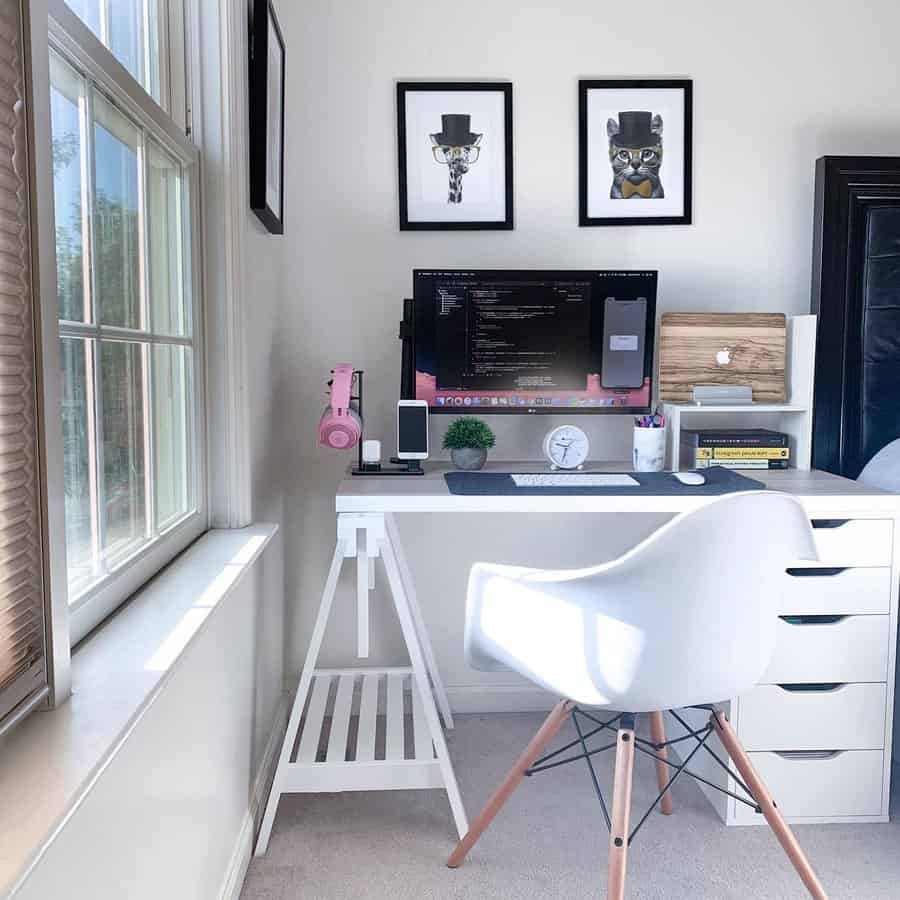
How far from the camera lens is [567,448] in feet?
8.10

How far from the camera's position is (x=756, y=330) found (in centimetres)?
257

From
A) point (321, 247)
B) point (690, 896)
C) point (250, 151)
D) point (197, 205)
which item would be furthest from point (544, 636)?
point (321, 247)

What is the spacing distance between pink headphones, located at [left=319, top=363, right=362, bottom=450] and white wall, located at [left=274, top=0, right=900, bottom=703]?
1.12 feet

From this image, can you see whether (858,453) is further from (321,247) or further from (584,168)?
(321,247)

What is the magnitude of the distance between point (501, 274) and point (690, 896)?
159cm

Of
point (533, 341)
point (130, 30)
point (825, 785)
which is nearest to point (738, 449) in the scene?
point (533, 341)

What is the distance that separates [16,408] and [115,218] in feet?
2.00

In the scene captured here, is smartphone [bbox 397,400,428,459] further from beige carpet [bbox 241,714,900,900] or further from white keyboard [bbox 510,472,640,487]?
beige carpet [bbox 241,714,900,900]

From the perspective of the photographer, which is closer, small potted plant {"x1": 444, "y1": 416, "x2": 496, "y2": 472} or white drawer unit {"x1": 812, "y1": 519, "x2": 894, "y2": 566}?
white drawer unit {"x1": 812, "y1": 519, "x2": 894, "y2": 566}

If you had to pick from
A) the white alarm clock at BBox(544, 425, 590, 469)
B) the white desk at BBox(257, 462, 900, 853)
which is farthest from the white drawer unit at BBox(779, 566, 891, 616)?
the white alarm clock at BBox(544, 425, 590, 469)

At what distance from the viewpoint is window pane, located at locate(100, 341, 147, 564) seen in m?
1.35

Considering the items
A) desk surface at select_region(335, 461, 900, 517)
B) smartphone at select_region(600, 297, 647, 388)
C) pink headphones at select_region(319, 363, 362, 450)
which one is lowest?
desk surface at select_region(335, 461, 900, 517)

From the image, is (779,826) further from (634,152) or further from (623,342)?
(634,152)

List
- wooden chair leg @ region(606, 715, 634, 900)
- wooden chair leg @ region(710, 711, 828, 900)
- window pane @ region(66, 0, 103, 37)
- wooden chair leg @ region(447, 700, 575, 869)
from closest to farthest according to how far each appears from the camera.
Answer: window pane @ region(66, 0, 103, 37), wooden chair leg @ region(606, 715, 634, 900), wooden chair leg @ region(710, 711, 828, 900), wooden chair leg @ region(447, 700, 575, 869)
